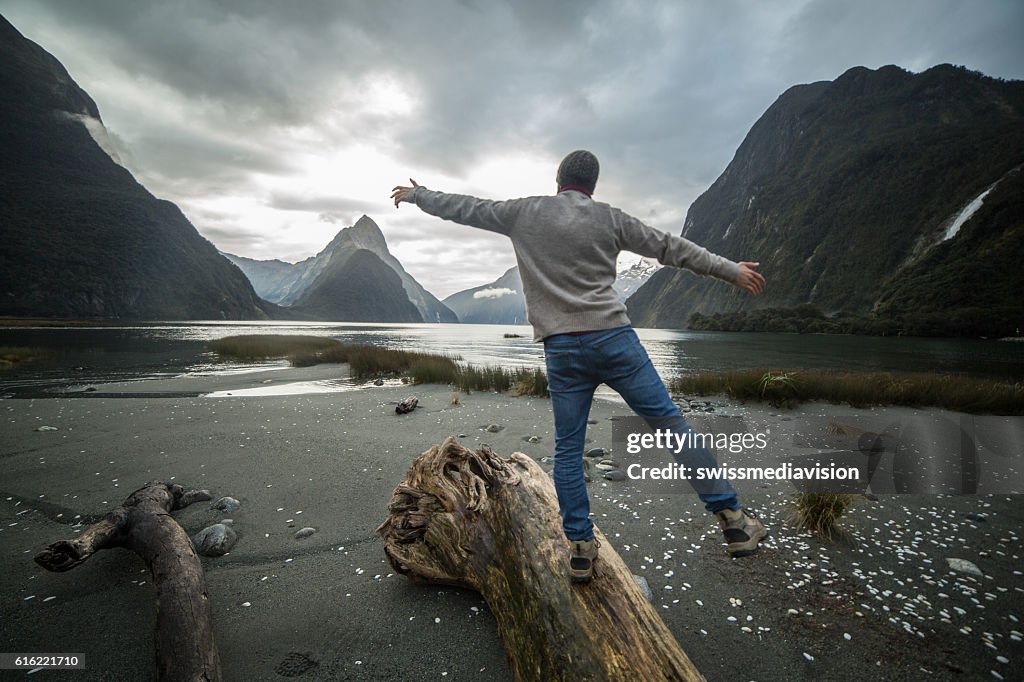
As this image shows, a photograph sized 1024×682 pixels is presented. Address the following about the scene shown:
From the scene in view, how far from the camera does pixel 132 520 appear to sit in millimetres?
3566

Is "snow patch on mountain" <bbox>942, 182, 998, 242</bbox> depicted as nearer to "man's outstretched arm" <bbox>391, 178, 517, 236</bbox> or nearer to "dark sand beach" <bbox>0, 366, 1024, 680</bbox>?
"dark sand beach" <bbox>0, 366, 1024, 680</bbox>

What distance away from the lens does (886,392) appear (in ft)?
39.7

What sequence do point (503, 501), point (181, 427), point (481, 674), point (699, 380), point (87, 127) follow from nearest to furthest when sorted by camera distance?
point (481, 674) → point (503, 501) → point (181, 427) → point (699, 380) → point (87, 127)

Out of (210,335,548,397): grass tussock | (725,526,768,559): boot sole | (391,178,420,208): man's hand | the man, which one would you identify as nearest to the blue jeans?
the man

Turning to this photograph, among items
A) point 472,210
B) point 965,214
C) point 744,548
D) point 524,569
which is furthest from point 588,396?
point 965,214

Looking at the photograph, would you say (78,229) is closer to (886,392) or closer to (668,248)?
(668,248)

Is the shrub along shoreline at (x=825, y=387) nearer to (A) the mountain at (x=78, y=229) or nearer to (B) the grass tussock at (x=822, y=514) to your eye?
(B) the grass tussock at (x=822, y=514)

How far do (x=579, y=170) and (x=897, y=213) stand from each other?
158m

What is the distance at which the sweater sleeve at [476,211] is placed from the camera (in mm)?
3326

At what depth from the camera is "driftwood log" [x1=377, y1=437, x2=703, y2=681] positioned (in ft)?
7.23

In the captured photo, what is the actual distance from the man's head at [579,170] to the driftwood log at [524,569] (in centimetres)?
270

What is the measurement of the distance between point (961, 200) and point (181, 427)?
151 meters

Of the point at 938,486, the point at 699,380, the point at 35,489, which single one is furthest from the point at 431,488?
the point at 699,380

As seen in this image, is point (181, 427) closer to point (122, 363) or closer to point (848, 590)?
point (848, 590)
